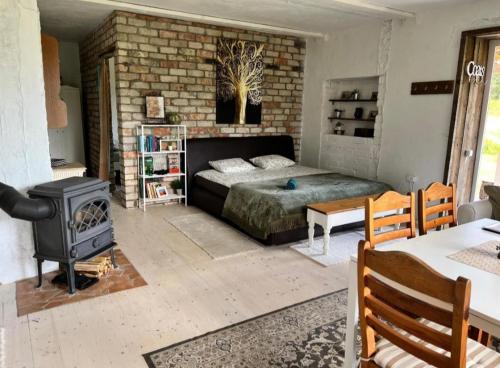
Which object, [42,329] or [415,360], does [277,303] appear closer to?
[415,360]

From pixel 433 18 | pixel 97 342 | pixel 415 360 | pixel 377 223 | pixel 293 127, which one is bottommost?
pixel 97 342

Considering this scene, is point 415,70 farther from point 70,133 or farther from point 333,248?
point 70,133

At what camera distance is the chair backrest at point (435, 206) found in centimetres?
224

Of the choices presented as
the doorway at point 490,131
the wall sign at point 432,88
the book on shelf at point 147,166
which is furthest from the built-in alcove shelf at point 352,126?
the book on shelf at point 147,166

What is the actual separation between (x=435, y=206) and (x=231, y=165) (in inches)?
122

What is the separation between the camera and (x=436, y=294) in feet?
3.53

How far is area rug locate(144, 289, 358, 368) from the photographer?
196 centimetres

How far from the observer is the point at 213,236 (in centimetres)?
385

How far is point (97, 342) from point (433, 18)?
174 inches

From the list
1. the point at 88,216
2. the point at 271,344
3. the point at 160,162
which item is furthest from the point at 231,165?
the point at 271,344

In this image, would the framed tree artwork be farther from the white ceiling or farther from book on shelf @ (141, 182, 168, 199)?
book on shelf @ (141, 182, 168, 199)

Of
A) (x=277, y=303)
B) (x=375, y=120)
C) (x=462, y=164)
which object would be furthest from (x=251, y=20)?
(x=277, y=303)

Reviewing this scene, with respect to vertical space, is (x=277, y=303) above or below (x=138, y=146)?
below

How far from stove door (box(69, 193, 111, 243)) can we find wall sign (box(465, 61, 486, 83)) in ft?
12.2
